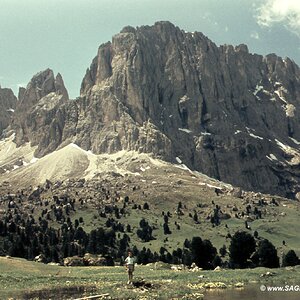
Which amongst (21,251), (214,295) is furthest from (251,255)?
(21,251)

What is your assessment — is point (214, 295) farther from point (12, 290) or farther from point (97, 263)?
point (97, 263)

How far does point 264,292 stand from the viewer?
47.4m

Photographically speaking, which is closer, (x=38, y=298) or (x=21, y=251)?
(x=38, y=298)

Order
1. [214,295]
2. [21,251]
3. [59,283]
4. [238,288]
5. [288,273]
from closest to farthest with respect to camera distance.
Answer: [214,295], [238,288], [59,283], [288,273], [21,251]

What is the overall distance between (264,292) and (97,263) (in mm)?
86776

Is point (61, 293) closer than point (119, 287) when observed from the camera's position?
Answer: Yes

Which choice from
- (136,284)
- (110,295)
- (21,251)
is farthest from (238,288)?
(21,251)

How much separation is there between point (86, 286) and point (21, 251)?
450 feet

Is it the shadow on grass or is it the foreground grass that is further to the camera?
the foreground grass

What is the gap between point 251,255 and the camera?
12800 centimetres

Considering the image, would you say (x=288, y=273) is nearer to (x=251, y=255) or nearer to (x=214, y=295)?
(x=214, y=295)

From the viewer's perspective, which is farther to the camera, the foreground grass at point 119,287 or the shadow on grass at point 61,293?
the foreground grass at point 119,287

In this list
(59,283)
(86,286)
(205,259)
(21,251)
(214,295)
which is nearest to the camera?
(214,295)

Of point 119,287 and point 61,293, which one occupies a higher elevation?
point 119,287
